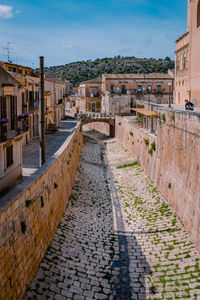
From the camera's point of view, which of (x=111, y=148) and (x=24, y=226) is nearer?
(x=24, y=226)

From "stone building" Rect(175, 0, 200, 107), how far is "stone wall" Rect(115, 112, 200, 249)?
6.41 m

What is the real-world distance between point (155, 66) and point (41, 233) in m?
91.7

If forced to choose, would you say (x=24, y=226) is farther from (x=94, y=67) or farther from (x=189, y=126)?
(x=94, y=67)

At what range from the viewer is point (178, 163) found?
1532cm

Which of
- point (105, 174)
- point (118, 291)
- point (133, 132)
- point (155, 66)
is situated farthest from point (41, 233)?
point (155, 66)

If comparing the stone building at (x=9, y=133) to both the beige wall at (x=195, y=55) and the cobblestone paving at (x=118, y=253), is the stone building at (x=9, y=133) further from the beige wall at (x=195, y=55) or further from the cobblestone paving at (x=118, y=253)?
the beige wall at (x=195, y=55)

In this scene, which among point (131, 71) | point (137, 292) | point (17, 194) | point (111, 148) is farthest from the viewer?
point (131, 71)

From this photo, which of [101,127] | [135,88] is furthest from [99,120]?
[135,88]

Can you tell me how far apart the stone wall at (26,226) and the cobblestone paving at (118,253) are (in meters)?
0.53

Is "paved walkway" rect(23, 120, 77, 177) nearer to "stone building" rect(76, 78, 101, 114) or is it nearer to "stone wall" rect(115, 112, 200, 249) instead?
"stone wall" rect(115, 112, 200, 249)

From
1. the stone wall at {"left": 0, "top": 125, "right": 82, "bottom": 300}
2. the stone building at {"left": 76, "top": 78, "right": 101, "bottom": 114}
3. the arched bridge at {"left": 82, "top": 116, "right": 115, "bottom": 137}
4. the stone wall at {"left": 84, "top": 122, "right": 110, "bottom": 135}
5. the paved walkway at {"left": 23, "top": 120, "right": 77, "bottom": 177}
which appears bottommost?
the stone wall at {"left": 0, "top": 125, "right": 82, "bottom": 300}

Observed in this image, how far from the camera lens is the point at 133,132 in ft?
95.1

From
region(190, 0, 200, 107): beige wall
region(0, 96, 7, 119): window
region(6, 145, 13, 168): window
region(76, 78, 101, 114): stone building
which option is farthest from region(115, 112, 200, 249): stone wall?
region(76, 78, 101, 114): stone building

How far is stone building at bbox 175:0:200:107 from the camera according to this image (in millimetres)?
25062
